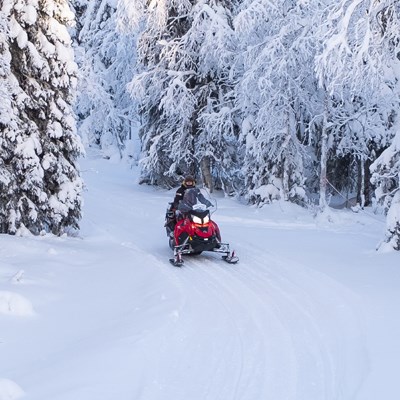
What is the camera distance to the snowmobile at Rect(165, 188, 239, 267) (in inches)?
419

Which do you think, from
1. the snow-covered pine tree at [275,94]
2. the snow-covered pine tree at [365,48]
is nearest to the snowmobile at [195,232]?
the snow-covered pine tree at [365,48]

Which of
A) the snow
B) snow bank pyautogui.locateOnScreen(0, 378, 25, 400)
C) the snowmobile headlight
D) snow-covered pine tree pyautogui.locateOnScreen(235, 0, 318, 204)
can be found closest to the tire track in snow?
the snow

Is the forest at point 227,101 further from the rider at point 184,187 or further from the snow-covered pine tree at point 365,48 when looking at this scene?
the rider at point 184,187

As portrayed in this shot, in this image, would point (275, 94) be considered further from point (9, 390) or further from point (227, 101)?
point (9, 390)

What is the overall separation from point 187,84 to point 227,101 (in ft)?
6.59

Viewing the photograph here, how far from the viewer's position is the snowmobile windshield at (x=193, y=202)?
1113 cm

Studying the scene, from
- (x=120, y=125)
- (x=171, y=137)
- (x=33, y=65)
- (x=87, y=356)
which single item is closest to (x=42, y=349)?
(x=87, y=356)

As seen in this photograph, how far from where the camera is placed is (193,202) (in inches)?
444

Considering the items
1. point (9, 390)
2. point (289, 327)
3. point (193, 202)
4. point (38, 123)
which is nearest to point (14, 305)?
point (9, 390)

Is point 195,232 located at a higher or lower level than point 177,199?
lower

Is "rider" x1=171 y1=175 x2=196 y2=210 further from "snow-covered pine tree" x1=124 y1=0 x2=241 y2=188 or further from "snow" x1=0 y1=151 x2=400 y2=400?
"snow-covered pine tree" x1=124 y1=0 x2=241 y2=188

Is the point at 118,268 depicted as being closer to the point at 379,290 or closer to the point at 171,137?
the point at 379,290

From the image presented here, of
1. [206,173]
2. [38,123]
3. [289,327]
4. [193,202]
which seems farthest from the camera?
[206,173]

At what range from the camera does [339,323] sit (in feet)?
22.0
